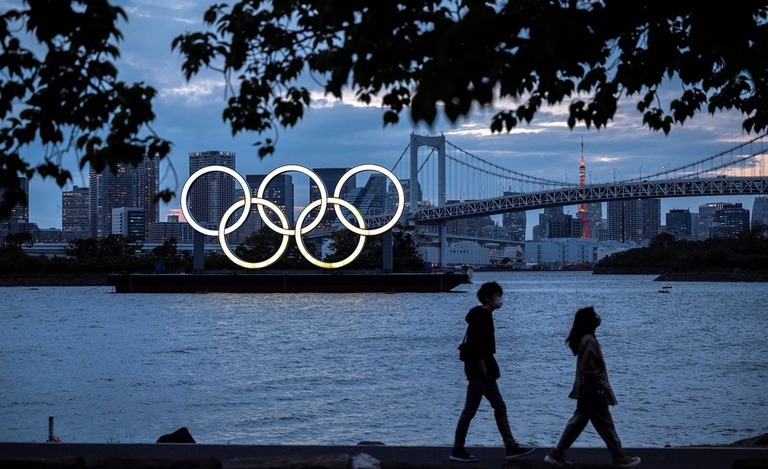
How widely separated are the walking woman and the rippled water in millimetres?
5464

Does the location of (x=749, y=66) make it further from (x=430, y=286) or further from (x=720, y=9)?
(x=430, y=286)

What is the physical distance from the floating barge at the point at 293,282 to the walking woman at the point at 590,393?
7040cm

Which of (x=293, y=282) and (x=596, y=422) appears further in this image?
(x=293, y=282)

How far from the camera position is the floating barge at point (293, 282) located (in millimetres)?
79625

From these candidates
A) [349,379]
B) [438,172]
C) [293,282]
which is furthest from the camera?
[438,172]

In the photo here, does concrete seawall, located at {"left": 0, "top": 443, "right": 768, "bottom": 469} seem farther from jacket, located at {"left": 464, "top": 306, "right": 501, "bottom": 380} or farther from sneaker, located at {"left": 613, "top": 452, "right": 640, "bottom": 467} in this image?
jacket, located at {"left": 464, "top": 306, "right": 501, "bottom": 380}

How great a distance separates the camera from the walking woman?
329 inches

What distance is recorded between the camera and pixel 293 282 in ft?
269

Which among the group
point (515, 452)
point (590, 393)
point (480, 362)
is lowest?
point (515, 452)

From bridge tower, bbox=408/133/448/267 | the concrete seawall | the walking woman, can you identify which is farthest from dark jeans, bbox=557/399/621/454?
bridge tower, bbox=408/133/448/267

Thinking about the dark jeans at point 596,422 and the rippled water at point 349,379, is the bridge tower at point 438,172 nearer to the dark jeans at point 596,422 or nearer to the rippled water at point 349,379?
the rippled water at point 349,379

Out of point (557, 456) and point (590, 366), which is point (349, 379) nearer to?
point (557, 456)

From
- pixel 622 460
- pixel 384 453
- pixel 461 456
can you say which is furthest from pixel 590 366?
pixel 384 453

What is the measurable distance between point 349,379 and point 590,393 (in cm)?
1429
